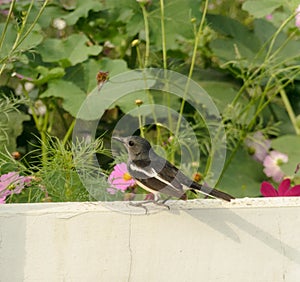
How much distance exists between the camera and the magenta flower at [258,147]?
2887 millimetres

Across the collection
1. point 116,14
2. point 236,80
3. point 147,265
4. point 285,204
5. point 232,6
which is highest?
point 232,6

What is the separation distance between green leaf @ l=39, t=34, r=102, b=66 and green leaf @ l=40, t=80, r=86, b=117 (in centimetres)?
9

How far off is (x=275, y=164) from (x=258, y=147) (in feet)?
0.42

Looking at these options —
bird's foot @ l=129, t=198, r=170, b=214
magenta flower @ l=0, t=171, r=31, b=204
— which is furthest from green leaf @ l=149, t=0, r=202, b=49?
bird's foot @ l=129, t=198, r=170, b=214

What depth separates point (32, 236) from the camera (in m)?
1.82

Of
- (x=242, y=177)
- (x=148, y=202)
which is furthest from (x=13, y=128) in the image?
(x=148, y=202)

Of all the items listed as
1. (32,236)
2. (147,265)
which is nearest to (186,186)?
(147,265)

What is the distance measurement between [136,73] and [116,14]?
441 millimetres

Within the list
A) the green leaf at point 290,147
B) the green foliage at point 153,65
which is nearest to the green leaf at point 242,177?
the green foliage at point 153,65

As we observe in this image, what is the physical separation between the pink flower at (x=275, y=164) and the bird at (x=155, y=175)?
102 centimetres

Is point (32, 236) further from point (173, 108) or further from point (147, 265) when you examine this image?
point (173, 108)

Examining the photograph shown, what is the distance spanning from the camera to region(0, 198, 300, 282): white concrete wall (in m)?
1.82

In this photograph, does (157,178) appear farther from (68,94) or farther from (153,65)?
(153,65)

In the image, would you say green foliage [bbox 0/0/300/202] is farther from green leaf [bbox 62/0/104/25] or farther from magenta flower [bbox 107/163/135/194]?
magenta flower [bbox 107/163/135/194]
